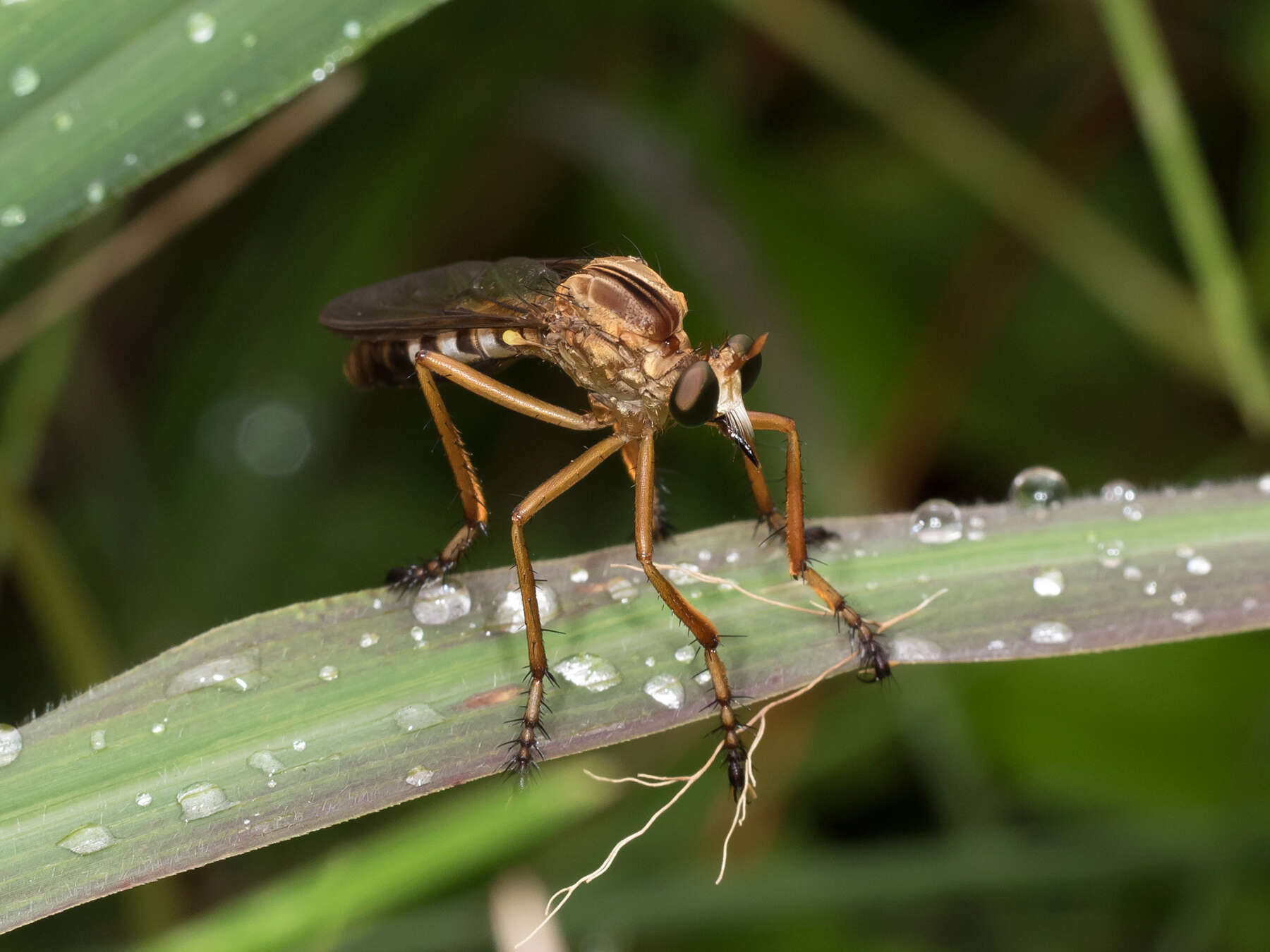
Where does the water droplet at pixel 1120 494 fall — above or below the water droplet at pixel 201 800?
above

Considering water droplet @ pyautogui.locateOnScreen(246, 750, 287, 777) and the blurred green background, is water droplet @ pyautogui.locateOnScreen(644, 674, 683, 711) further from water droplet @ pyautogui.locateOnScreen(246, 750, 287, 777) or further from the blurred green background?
the blurred green background

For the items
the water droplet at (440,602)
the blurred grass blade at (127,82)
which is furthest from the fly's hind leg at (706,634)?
the blurred grass blade at (127,82)

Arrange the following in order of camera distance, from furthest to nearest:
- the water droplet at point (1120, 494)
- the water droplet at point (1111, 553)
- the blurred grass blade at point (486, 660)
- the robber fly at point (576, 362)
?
the robber fly at point (576, 362) → the water droplet at point (1120, 494) → the water droplet at point (1111, 553) → the blurred grass blade at point (486, 660)

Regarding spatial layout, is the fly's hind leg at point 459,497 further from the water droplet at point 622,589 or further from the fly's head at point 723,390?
the fly's head at point 723,390

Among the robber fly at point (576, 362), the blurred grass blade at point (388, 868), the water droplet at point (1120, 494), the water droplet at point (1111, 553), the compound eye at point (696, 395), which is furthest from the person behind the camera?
the compound eye at point (696, 395)

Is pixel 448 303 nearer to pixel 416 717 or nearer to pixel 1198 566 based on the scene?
pixel 416 717

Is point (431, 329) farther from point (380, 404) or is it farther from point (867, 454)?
point (867, 454)

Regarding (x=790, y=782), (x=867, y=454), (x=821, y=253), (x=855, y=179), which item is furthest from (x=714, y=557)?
(x=855, y=179)
